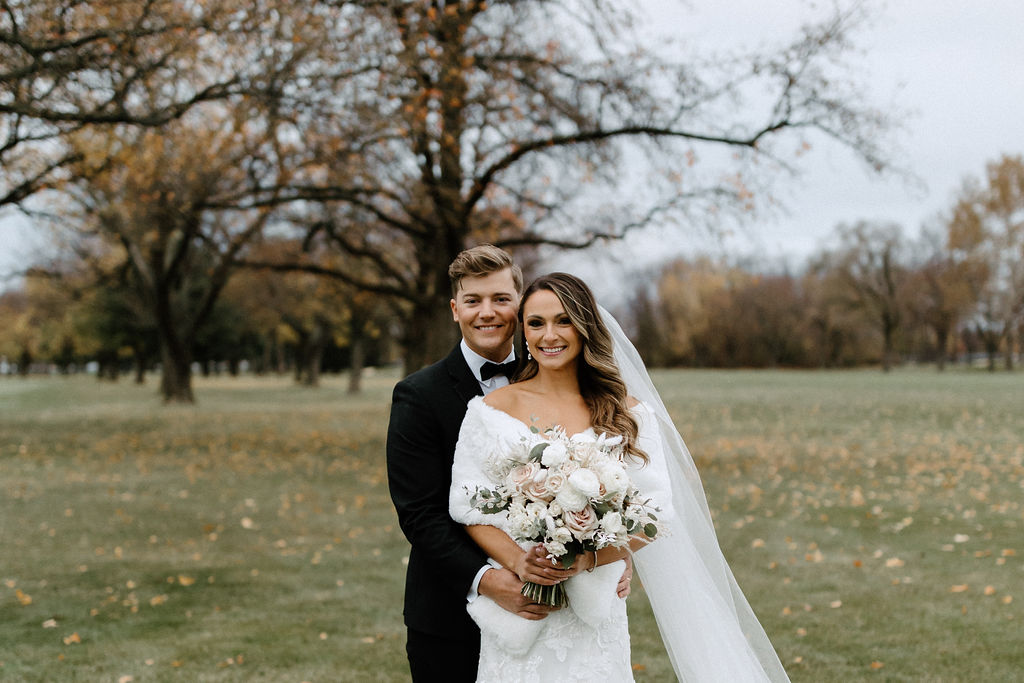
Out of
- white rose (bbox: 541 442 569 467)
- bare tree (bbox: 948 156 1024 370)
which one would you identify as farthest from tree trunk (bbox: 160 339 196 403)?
bare tree (bbox: 948 156 1024 370)

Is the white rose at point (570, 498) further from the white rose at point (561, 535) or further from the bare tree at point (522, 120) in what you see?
the bare tree at point (522, 120)

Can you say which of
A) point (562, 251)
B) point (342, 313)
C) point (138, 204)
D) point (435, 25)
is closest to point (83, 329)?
point (342, 313)

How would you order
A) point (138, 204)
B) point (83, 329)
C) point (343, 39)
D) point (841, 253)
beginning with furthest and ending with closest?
point (841, 253)
point (83, 329)
point (138, 204)
point (343, 39)

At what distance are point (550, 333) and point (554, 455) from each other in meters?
0.51

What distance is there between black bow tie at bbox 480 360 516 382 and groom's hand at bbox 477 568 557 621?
2.46 feet

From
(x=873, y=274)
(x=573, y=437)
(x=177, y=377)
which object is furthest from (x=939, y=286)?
(x=573, y=437)

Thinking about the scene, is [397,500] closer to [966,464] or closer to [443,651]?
[443,651]

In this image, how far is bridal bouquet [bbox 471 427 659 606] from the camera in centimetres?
254

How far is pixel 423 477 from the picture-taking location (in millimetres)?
3086

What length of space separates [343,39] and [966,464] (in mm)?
11874

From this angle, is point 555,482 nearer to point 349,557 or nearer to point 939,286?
point 349,557

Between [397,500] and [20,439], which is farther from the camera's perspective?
[20,439]

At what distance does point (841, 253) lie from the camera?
74062 mm

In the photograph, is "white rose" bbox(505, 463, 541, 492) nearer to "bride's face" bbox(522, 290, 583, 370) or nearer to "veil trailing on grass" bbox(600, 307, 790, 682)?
"bride's face" bbox(522, 290, 583, 370)
